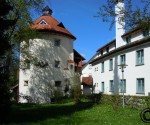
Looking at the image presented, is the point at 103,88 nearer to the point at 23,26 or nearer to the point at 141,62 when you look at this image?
the point at 141,62

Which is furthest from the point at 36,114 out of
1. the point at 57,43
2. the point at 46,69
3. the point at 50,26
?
the point at 50,26

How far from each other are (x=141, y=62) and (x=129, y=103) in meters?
5.10

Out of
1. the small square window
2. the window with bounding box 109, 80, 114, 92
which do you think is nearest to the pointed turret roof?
the window with bounding box 109, 80, 114, 92

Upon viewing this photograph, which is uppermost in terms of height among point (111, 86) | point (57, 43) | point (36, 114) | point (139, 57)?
point (57, 43)

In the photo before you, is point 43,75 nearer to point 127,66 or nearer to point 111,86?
point 111,86

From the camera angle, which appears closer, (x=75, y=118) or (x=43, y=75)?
(x=75, y=118)

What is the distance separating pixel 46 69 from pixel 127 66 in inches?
518

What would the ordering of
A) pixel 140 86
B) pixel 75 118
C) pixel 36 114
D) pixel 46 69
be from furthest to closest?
pixel 46 69 → pixel 140 86 → pixel 36 114 → pixel 75 118

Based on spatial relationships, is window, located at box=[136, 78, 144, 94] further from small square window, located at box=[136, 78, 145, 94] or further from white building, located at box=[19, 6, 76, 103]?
white building, located at box=[19, 6, 76, 103]

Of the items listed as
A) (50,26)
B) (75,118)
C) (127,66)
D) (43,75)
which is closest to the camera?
(75,118)

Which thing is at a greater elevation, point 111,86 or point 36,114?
point 111,86

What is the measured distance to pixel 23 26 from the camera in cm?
3008

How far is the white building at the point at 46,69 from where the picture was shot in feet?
134

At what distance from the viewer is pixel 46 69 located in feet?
135
